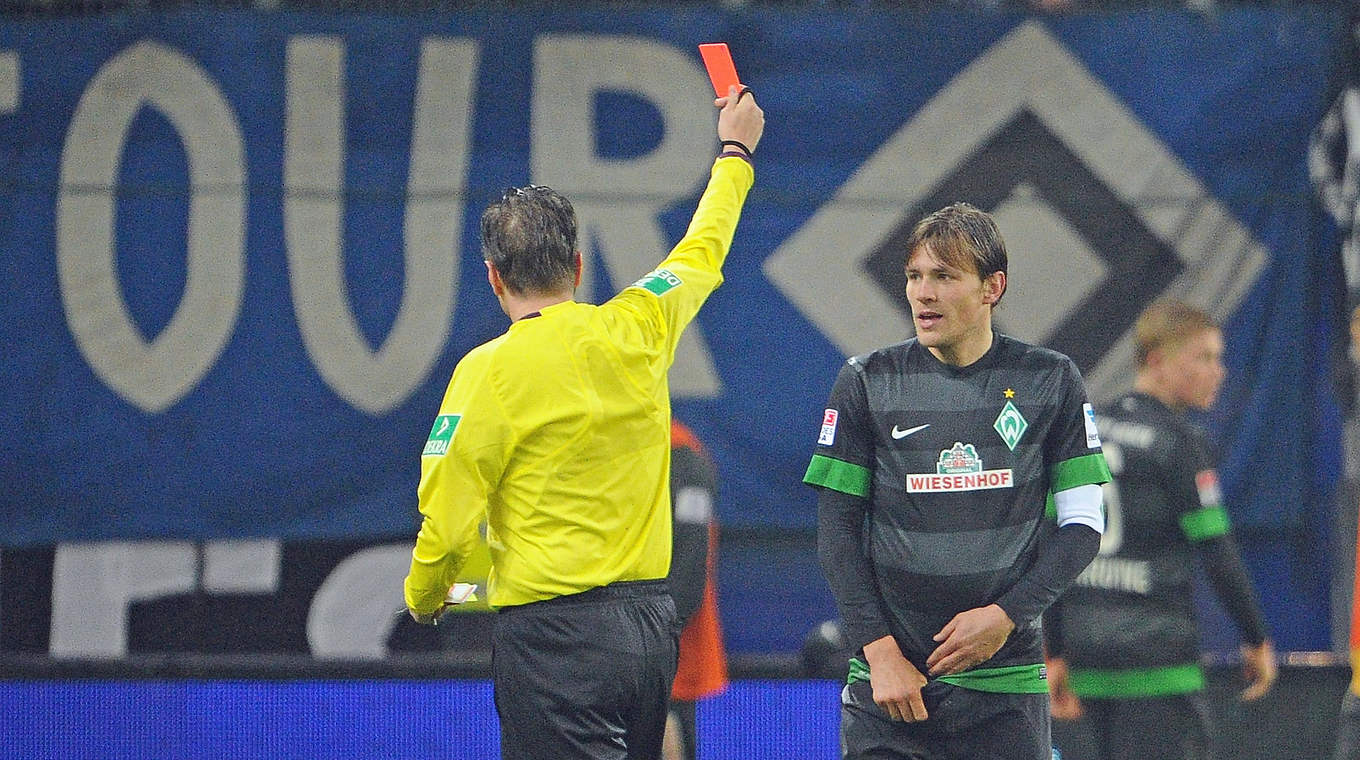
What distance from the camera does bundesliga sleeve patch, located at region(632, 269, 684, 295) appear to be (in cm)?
335

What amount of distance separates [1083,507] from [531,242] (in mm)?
1246

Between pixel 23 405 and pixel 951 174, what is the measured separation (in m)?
4.12

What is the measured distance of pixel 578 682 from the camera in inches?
124

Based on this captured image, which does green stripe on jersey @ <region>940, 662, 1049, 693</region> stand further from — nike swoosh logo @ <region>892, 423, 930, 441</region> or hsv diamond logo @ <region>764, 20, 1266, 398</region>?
hsv diamond logo @ <region>764, 20, 1266, 398</region>

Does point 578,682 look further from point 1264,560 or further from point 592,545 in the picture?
point 1264,560

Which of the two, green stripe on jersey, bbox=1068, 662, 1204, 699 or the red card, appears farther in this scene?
green stripe on jersey, bbox=1068, 662, 1204, 699

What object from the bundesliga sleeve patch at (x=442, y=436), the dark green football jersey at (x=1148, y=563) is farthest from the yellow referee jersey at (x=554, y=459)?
the dark green football jersey at (x=1148, y=563)

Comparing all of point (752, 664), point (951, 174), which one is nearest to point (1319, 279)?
point (951, 174)

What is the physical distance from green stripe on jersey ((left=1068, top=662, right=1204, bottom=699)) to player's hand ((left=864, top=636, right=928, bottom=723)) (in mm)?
1858

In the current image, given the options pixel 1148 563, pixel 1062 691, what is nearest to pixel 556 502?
pixel 1148 563

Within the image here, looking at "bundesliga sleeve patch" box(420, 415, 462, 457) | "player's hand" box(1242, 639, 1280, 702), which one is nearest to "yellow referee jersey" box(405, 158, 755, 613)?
"bundesliga sleeve patch" box(420, 415, 462, 457)

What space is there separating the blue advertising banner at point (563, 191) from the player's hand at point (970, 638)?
3642mm

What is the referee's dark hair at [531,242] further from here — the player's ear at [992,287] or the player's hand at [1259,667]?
the player's hand at [1259,667]

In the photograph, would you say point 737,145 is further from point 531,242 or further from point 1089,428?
point 1089,428
